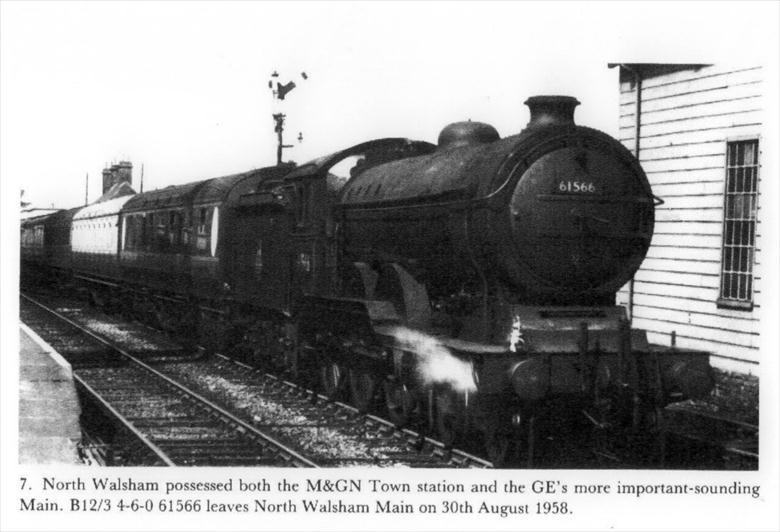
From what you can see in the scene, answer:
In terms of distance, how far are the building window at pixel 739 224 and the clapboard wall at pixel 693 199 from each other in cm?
8

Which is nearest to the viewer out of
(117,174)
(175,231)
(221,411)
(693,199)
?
(221,411)

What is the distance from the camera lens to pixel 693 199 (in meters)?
12.1

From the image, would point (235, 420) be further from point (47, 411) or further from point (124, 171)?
point (124, 171)

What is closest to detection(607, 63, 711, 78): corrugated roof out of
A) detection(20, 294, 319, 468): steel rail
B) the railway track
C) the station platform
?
the railway track

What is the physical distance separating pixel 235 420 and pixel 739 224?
20.6 ft

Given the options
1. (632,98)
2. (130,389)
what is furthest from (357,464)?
(632,98)

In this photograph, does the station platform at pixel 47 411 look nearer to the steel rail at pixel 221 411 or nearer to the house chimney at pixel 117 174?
the steel rail at pixel 221 411

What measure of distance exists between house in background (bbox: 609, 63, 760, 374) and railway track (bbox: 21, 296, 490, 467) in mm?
3914

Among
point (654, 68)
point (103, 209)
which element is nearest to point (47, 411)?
point (654, 68)

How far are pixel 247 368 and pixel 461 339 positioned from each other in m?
6.62

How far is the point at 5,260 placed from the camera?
8352 mm

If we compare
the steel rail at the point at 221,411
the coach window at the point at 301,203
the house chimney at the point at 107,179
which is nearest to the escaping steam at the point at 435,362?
the steel rail at the point at 221,411

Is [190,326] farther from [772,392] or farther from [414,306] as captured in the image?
[772,392]

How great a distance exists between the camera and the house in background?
443 inches
